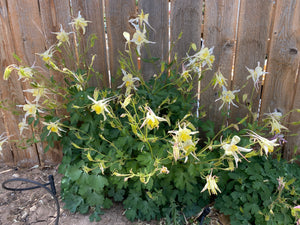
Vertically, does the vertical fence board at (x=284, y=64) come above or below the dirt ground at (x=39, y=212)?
above

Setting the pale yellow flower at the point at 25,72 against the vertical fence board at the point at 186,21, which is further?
the vertical fence board at the point at 186,21

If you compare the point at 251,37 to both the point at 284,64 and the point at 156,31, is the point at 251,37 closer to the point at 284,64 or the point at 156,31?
the point at 284,64

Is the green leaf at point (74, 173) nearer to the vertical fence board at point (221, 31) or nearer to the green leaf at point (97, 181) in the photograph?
the green leaf at point (97, 181)

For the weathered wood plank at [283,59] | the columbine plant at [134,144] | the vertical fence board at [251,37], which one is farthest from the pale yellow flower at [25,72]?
the weathered wood plank at [283,59]

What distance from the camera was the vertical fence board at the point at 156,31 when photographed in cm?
233

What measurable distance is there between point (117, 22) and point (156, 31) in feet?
1.12

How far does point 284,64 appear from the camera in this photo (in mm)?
2385

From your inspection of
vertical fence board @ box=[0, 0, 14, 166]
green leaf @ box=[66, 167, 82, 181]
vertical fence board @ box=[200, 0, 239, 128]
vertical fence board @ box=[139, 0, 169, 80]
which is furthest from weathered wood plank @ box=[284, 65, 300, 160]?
vertical fence board @ box=[0, 0, 14, 166]

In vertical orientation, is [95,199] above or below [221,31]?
below

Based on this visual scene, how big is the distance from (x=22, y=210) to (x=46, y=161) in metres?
0.58

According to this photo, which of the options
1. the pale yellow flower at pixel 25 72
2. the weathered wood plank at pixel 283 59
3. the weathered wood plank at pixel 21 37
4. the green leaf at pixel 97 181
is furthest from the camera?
the weathered wood plank at pixel 21 37

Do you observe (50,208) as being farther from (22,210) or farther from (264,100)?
(264,100)

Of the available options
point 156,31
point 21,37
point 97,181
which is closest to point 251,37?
point 156,31

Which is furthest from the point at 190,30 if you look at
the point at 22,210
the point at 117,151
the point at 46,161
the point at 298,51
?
the point at 22,210
